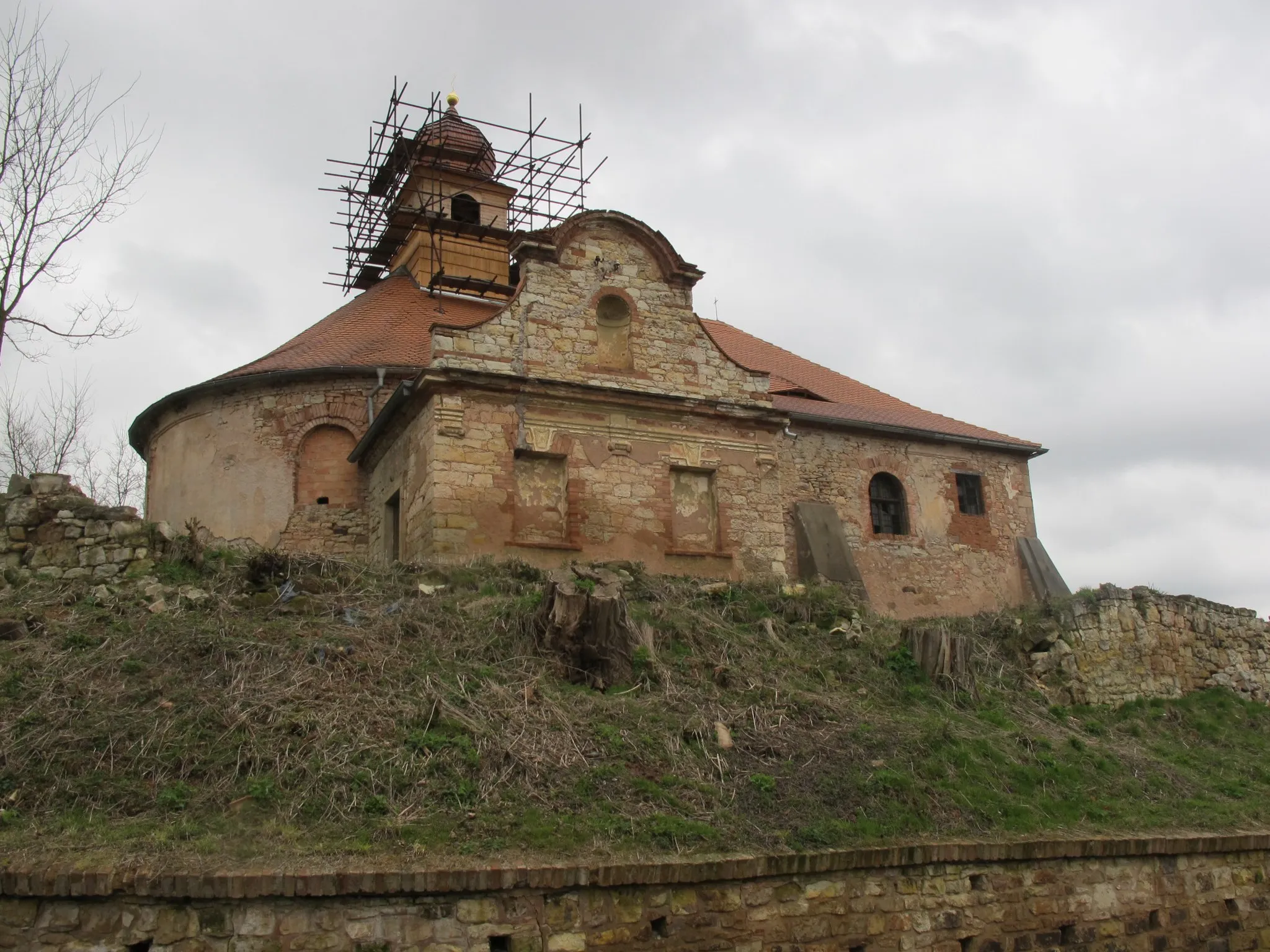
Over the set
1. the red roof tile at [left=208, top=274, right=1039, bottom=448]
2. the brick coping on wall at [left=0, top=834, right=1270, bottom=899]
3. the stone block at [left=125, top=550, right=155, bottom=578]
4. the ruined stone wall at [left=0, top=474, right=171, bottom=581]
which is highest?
the red roof tile at [left=208, top=274, right=1039, bottom=448]

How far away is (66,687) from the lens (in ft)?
32.1

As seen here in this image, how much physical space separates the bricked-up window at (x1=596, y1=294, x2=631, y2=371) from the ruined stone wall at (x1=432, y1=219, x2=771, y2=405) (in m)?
0.08

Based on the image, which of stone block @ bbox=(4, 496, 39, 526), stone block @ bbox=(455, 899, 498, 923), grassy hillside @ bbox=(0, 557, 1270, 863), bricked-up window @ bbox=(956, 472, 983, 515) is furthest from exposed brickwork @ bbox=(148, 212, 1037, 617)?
stone block @ bbox=(455, 899, 498, 923)

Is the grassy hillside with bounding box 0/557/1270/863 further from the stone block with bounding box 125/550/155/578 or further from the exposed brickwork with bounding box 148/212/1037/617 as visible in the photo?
the exposed brickwork with bounding box 148/212/1037/617

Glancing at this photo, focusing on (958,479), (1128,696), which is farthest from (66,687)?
(958,479)

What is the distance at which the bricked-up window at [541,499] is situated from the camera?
52.5 ft

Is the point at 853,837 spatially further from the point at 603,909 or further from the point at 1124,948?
the point at 1124,948

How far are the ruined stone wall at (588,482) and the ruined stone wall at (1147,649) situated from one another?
4.23m

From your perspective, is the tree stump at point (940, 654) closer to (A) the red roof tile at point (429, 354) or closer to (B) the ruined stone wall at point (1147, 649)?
(B) the ruined stone wall at point (1147, 649)

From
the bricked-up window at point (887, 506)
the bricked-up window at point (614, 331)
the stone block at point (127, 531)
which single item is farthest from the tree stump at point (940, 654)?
the stone block at point (127, 531)

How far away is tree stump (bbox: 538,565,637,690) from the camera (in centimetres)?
1157

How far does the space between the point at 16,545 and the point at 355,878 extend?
24.8ft

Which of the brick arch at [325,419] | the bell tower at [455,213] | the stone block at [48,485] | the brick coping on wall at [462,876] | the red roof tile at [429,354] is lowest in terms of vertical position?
the brick coping on wall at [462,876]

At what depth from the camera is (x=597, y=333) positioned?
17.1 m
